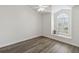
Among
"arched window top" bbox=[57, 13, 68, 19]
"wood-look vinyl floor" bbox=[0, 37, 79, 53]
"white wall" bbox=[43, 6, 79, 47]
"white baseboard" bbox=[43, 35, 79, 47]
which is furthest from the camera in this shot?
"arched window top" bbox=[57, 13, 68, 19]

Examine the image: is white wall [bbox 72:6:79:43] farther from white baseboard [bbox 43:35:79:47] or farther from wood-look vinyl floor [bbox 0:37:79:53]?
wood-look vinyl floor [bbox 0:37:79:53]

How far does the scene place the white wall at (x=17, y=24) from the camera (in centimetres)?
333

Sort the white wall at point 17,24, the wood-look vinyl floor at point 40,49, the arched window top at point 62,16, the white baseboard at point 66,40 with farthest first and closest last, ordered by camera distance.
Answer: the arched window top at point 62,16
the white baseboard at point 66,40
the white wall at point 17,24
the wood-look vinyl floor at point 40,49

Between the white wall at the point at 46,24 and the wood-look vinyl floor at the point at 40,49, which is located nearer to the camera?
the wood-look vinyl floor at the point at 40,49

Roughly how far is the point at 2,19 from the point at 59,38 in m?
2.87

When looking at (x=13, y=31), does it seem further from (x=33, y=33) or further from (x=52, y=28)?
(x=52, y=28)

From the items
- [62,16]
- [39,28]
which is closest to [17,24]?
[39,28]

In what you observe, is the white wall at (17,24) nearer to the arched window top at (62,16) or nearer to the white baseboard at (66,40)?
the white baseboard at (66,40)

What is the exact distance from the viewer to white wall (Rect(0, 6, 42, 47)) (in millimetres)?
3335

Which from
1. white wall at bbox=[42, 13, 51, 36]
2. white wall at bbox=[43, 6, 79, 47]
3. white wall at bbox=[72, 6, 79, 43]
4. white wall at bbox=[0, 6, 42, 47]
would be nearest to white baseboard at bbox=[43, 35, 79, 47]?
white wall at bbox=[43, 6, 79, 47]

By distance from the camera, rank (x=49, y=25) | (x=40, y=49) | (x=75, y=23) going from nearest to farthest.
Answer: (x=40, y=49)
(x=75, y=23)
(x=49, y=25)

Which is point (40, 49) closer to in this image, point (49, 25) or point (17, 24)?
point (17, 24)

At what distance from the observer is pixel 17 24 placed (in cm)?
393

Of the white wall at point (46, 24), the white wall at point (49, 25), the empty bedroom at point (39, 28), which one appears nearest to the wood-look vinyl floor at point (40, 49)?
the empty bedroom at point (39, 28)
